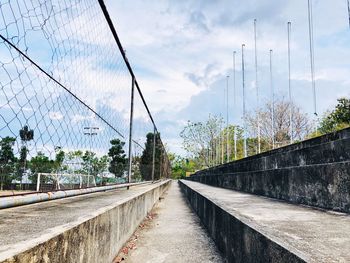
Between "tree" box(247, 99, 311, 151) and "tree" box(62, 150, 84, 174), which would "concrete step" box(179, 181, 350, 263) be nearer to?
"tree" box(62, 150, 84, 174)

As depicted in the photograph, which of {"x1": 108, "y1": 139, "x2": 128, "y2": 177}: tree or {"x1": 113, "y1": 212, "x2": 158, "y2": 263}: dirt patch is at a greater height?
{"x1": 108, "y1": 139, "x2": 128, "y2": 177}: tree

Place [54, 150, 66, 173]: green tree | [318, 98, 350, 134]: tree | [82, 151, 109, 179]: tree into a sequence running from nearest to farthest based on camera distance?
[54, 150, 66, 173]: green tree
[82, 151, 109, 179]: tree
[318, 98, 350, 134]: tree

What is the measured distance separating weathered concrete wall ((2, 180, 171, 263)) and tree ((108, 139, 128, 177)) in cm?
148

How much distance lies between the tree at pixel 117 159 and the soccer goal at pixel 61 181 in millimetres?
608

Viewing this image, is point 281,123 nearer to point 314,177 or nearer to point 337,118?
point 337,118

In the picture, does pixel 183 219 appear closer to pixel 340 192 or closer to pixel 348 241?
pixel 340 192

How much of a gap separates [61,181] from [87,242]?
150cm

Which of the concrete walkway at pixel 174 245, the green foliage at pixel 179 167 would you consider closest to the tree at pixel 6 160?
the concrete walkway at pixel 174 245

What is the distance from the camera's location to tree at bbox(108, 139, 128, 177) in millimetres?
4301

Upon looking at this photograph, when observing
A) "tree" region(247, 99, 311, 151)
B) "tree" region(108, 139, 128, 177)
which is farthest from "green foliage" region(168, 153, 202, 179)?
"tree" region(108, 139, 128, 177)

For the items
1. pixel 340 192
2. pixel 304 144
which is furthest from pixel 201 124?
pixel 340 192

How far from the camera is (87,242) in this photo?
1617mm

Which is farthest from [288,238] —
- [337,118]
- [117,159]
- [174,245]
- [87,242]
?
[337,118]

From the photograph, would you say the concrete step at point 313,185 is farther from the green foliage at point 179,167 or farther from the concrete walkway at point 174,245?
the green foliage at point 179,167
